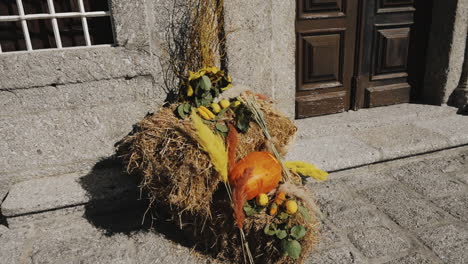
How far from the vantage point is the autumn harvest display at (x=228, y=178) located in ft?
6.87

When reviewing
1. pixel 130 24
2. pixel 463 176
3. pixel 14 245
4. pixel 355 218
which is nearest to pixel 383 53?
pixel 463 176

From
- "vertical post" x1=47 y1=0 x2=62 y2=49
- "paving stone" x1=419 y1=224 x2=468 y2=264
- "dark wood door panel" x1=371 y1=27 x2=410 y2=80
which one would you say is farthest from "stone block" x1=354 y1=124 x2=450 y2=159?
"vertical post" x1=47 y1=0 x2=62 y2=49

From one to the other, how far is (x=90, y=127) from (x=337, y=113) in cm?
261

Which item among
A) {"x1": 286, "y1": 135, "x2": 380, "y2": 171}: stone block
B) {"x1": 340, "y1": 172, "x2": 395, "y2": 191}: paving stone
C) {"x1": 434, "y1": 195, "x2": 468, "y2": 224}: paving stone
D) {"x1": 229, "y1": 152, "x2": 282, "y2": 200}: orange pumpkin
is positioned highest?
{"x1": 229, "y1": 152, "x2": 282, "y2": 200}: orange pumpkin

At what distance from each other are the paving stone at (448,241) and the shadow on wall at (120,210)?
5.40 feet

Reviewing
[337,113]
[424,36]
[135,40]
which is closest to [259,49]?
[135,40]

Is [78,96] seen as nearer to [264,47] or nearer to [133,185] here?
[133,185]

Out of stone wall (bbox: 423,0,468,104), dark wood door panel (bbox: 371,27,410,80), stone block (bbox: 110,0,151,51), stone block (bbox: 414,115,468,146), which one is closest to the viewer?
stone block (bbox: 110,0,151,51)

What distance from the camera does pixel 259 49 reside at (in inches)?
128

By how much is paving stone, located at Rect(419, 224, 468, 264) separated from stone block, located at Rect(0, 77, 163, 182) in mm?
2289

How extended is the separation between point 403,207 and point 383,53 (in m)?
1.99

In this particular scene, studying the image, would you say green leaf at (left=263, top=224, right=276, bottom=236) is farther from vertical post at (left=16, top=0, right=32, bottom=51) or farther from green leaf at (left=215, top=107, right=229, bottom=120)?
vertical post at (left=16, top=0, right=32, bottom=51)

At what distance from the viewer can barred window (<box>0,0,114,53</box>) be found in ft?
9.21

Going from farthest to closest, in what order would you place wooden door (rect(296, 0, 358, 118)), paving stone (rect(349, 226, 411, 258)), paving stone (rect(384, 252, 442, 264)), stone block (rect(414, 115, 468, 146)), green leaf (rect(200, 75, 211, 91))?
wooden door (rect(296, 0, 358, 118)), stone block (rect(414, 115, 468, 146)), green leaf (rect(200, 75, 211, 91)), paving stone (rect(349, 226, 411, 258)), paving stone (rect(384, 252, 442, 264))
